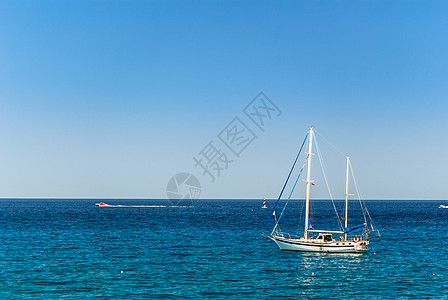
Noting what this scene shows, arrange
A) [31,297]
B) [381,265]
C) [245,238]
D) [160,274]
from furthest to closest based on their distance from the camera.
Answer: [245,238], [381,265], [160,274], [31,297]

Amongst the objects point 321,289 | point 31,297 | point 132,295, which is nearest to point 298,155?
point 321,289

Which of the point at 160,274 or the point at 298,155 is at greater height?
the point at 298,155

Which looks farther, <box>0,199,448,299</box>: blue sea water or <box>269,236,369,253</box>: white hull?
<box>269,236,369,253</box>: white hull

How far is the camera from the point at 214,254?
2566 inches

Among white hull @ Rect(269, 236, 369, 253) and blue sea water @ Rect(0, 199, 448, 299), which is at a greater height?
white hull @ Rect(269, 236, 369, 253)

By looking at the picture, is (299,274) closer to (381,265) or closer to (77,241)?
(381,265)

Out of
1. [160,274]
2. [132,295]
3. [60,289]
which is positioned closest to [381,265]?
[160,274]

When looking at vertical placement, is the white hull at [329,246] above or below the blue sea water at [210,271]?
above

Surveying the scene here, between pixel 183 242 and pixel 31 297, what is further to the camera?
pixel 183 242

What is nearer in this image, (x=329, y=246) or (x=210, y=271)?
(x=210, y=271)

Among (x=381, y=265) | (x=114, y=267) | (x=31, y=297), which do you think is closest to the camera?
(x=31, y=297)

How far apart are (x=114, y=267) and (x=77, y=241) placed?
30.9m

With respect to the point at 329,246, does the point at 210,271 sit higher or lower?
lower

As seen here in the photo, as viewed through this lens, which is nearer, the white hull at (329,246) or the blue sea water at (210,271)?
the blue sea water at (210,271)
